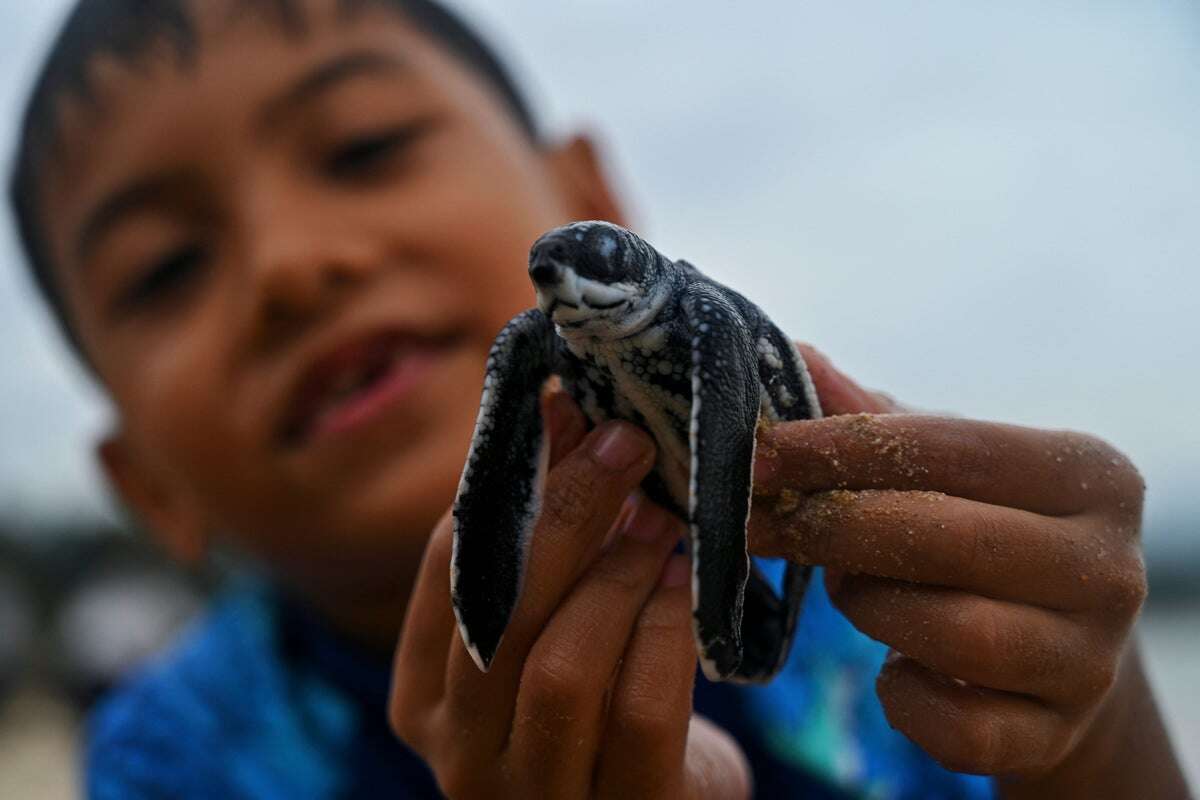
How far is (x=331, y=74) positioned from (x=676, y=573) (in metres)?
0.83

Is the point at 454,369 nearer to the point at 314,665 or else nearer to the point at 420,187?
the point at 420,187

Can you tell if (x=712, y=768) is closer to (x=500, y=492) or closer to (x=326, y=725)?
(x=500, y=492)

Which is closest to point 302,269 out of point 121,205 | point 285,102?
point 285,102

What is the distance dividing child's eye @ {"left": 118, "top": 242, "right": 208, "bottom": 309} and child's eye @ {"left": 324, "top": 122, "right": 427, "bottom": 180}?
0.20m

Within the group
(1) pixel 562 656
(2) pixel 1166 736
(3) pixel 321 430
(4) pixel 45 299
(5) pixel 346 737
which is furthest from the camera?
(4) pixel 45 299

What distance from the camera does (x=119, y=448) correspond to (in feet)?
4.86

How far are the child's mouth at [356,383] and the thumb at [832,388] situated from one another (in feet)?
1.71

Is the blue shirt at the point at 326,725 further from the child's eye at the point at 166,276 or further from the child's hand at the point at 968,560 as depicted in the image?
the child's eye at the point at 166,276

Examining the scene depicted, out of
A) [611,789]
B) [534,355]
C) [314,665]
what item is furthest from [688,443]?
[314,665]

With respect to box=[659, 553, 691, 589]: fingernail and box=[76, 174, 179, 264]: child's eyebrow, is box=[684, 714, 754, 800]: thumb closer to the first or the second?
box=[659, 553, 691, 589]: fingernail

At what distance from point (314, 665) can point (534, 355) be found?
1.04 meters

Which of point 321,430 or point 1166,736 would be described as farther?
point 321,430

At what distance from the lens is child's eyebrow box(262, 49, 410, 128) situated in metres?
1.04

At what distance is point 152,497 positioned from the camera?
1463mm
